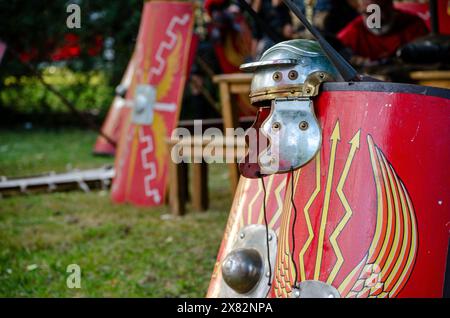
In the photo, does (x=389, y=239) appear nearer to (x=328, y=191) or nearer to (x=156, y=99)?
(x=328, y=191)

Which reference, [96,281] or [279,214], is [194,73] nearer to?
[96,281]

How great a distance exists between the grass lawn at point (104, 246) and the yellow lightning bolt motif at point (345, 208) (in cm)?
126

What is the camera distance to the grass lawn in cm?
257

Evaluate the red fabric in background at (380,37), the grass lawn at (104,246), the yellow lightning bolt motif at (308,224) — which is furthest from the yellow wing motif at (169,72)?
the yellow lightning bolt motif at (308,224)

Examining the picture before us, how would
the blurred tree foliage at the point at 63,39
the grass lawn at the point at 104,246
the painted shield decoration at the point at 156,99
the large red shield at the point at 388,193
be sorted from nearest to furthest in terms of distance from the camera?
the large red shield at the point at 388,193 → the grass lawn at the point at 104,246 → the painted shield decoration at the point at 156,99 → the blurred tree foliage at the point at 63,39

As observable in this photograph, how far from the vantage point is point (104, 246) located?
3.19m

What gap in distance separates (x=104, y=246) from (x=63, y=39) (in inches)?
233

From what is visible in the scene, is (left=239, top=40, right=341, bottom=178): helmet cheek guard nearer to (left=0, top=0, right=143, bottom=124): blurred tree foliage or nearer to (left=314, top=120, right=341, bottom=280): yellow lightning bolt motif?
(left=314, top=120, right=341, bottom=280): yellow lightning bolt motif

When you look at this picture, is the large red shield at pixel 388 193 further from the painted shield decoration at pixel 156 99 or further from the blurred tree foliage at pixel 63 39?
the blurred tree foliage at pixel 63 39

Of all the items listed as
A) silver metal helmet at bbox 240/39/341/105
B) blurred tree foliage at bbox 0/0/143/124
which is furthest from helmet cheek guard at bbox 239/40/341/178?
blurred tree foliage at bbox 0/0/143/124

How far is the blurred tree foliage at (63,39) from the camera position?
8297 millimetres

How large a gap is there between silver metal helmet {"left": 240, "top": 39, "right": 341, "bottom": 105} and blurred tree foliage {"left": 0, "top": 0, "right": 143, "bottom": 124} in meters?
6.85

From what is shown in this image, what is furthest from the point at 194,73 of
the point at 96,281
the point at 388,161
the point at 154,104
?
the point at 388,161
